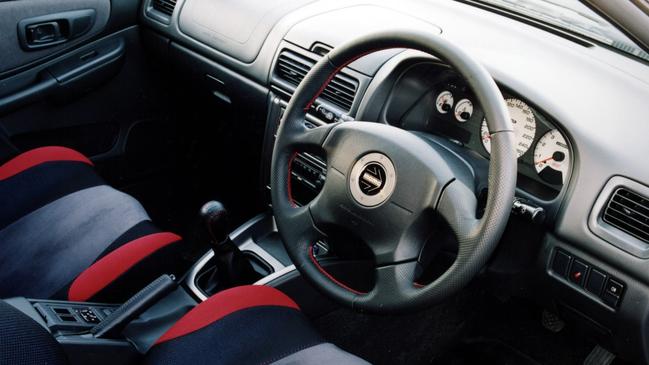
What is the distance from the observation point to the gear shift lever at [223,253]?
1695mm

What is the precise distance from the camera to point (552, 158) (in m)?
1.45

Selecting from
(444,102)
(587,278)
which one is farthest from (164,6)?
(587,278)

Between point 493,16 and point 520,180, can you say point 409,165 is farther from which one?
point 493,16

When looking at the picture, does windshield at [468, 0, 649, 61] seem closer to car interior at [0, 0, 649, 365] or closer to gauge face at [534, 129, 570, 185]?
car interior at [0, 0, 649, 365]

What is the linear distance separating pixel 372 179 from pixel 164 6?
4.66ft

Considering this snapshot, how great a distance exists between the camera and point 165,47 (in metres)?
2.39

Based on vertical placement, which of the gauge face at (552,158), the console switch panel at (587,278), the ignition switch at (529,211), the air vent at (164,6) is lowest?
the console switch panel at (587,278)

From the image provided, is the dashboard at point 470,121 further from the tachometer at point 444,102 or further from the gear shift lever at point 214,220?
the gear shift lever at point 214,220

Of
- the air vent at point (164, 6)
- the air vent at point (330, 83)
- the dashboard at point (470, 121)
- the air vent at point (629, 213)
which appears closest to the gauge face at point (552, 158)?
the dashboard at point (470, 121)

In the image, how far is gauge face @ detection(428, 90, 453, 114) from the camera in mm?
1587

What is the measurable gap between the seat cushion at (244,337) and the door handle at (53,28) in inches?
50.1

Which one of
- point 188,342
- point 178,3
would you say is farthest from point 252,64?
point 188,342

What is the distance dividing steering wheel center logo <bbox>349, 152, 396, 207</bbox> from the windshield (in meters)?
0.73

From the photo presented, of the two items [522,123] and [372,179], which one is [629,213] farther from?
[372,179]
